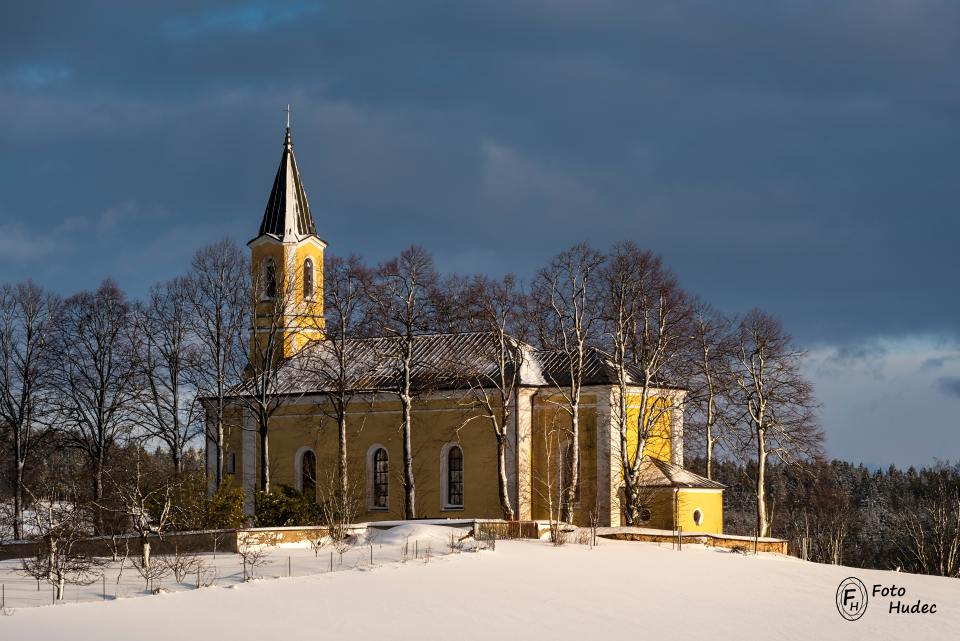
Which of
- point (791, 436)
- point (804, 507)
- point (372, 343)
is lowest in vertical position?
point (804, 507)

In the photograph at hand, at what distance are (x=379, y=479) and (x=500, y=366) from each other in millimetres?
7279

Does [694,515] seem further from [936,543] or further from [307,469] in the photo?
[936,543]

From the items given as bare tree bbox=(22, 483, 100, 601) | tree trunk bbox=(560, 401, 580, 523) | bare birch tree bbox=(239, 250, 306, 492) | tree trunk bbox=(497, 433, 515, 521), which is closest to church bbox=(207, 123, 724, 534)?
bare birch tree bbox=(239, 250, 306, 492)

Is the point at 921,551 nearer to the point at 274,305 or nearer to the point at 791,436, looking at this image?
the point at 791,436

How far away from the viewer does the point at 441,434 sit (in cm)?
4512

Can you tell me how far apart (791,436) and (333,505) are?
17581mm

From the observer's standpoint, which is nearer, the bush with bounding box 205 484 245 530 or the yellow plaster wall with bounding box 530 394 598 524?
the bush with bounding box 205 484 245 530

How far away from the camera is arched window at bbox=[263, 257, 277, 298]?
51031 mm

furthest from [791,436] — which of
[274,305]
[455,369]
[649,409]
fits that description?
[274,305]

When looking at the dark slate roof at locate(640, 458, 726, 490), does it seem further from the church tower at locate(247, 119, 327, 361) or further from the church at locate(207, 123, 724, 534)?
the church tower at locate(247, 119, 327, 361)

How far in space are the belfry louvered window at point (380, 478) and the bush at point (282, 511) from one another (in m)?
5.90

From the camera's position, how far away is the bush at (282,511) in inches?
1571

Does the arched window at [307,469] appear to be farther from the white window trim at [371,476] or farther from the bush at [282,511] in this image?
the bush at [282,511]

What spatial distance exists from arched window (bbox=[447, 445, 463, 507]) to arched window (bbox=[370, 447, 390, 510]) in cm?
251
